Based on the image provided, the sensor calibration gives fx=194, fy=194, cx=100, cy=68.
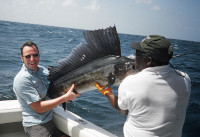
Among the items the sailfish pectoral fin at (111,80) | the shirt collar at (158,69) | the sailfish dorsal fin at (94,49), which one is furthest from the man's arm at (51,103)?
the shirt collar at (158,69)

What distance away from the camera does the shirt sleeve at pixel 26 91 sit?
86.6 inches

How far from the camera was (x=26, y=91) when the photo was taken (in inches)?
87.1

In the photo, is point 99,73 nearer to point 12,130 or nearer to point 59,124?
point 59,124

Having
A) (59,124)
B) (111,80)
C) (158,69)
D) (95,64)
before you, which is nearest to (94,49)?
(95,64)

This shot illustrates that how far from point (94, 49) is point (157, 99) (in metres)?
0.99

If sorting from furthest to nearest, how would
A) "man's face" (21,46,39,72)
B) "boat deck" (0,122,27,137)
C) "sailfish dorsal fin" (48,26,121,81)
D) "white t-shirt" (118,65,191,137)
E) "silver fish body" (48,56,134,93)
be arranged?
"boat deck" (0,122,27,137) < "man's face" (21,46,39,72) < "sailfish dorsal fin" (48,26,121,81) < "silver fish body" (48,56,134,93) < "white t-shirt" (118,65,191,137)

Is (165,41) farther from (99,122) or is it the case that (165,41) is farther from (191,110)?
(191,110)

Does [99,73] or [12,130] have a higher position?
[99,73]

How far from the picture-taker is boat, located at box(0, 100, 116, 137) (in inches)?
95.7

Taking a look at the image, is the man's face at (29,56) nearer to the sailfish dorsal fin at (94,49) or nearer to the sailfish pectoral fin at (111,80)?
the sailfish dorsal fin at (94,49)

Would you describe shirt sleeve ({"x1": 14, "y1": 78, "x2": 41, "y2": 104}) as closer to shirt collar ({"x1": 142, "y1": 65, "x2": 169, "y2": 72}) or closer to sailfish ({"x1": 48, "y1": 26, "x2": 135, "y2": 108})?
sailfish ({"x1": 48, "y1": 26, "x2": 135, "y2": 108})

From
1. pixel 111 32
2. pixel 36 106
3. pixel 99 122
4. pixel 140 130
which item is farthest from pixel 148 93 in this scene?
pixel 99 122

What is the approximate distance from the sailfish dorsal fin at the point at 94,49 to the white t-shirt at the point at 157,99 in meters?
0.67

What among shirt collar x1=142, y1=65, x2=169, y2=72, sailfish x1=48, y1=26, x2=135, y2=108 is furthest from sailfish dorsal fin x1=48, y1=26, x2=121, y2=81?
shirt collar x1=142, y1=65, x2=169, y2=72
